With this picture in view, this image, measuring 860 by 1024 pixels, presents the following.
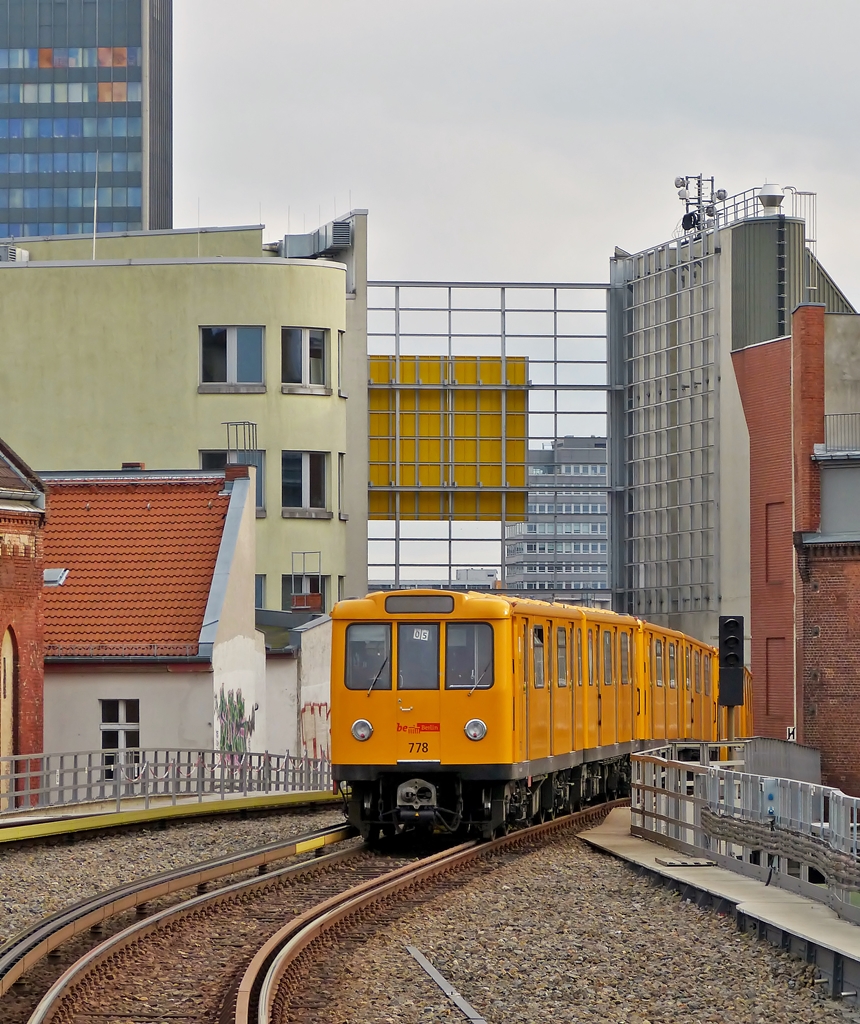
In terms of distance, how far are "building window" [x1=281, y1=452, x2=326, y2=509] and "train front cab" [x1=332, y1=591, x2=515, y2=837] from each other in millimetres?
32138

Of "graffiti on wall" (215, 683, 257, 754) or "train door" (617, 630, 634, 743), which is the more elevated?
"train door" (617, 630, 634, 743)

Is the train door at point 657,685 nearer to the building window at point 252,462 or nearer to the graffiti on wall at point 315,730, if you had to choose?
the graffiti on wall at point 315,730

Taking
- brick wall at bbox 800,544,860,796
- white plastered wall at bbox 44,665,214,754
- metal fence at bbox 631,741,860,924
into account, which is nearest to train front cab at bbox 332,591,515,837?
metal fence at bbox 631,741,860,924

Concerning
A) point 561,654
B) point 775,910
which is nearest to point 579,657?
point 561,654

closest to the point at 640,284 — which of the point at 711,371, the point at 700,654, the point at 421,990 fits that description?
the point at 711,371

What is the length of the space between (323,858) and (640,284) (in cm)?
4687

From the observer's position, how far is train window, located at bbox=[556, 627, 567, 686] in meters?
24.4

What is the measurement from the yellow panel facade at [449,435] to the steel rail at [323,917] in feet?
126

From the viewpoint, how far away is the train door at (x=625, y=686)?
28797mm

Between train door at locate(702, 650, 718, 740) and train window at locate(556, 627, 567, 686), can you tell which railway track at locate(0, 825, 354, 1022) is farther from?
train door at locate(702, 650, 718, 740)

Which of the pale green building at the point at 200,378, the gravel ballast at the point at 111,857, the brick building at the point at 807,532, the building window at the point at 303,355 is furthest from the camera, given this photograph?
the building window at the point at 303,355

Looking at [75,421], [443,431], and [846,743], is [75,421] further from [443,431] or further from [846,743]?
[846,743]

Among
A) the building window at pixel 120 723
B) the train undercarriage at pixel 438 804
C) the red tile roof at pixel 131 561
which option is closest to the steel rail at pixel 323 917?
the train undercarriage at pixel 438 804

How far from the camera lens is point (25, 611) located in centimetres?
3503
